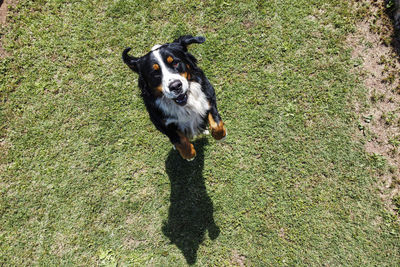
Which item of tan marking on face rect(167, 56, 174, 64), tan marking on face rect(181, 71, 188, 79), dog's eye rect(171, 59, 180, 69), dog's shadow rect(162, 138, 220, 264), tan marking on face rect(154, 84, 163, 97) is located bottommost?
dog's shadow rect(162, 138, 220, 264)

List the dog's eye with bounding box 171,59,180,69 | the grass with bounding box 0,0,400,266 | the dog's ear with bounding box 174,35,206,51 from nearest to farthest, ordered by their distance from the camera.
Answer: the dog's eye with bounding box 171,59,180,69, the dog's ear with bounding box 174,35,206,51, the grass with bounding box 0,0,400,266

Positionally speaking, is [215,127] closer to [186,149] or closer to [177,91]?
[186,149]

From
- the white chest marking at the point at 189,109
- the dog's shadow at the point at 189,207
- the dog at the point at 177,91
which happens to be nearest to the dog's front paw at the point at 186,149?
the dog at the point at 177,91

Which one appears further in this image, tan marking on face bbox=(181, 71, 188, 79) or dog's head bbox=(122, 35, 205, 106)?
tan marking on face bbox=(181, 71, 188, 79)

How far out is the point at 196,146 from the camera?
4617 mm

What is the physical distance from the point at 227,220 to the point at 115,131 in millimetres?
2596

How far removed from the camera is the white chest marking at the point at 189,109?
349 centimetres

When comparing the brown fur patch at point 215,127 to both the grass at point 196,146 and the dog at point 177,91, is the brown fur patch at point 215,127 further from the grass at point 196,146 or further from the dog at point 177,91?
the grass at point 196,146

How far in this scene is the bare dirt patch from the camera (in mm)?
4266

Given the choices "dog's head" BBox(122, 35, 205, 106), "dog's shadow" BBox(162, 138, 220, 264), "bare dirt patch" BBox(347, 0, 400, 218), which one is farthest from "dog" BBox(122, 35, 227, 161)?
"bare dirt patch" BBox(347, 0, 400, 218)

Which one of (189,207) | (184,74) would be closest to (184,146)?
(184,74)

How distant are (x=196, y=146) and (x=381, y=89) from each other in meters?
3.41

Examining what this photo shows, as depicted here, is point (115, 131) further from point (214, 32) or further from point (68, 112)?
point (214, 32)

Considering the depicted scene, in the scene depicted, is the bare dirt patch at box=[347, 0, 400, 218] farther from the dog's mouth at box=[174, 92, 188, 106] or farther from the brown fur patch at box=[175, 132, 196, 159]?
the dog's mouth at box=[174, 92, 188, 106]
